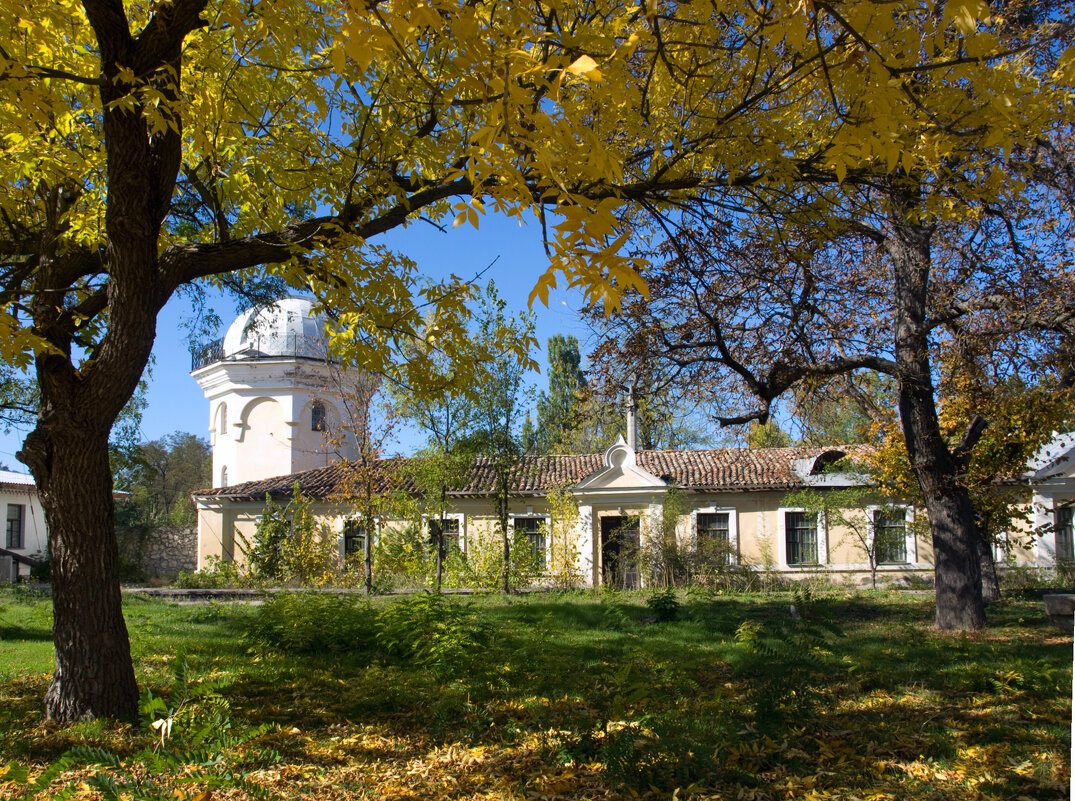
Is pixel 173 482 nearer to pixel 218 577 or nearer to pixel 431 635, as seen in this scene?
pixel 218 577

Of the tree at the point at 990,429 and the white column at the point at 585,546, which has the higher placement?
the tree at the point at 990,429

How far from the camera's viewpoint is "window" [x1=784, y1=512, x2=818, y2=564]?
70.1ft

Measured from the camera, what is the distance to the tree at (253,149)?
476cm

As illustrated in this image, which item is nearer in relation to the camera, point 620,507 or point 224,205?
point 224,205

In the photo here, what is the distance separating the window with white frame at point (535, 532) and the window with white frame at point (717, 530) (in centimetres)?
425

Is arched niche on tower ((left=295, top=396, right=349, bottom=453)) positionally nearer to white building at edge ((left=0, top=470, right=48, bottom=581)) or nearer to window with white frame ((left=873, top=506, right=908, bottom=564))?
white building at edge ((left=0, top=470, right=48, bottom=581))

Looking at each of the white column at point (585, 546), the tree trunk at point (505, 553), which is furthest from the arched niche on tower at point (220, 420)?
the white column at point (585, 546)

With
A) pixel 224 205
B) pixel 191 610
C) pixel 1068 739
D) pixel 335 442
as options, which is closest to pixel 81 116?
pixel 224 205

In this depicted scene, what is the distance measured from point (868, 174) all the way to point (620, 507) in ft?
54.3

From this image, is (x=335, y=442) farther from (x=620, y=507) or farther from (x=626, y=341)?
(x=626, y=341)

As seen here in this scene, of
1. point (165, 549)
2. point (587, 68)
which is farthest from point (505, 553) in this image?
point (165, 549)

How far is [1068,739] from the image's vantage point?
4992 millimetres

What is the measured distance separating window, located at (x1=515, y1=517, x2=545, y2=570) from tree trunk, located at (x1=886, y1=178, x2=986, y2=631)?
11508mm

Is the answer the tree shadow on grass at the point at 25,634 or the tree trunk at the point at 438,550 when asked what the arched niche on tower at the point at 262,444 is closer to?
the tree trunk at the point at 438,550
